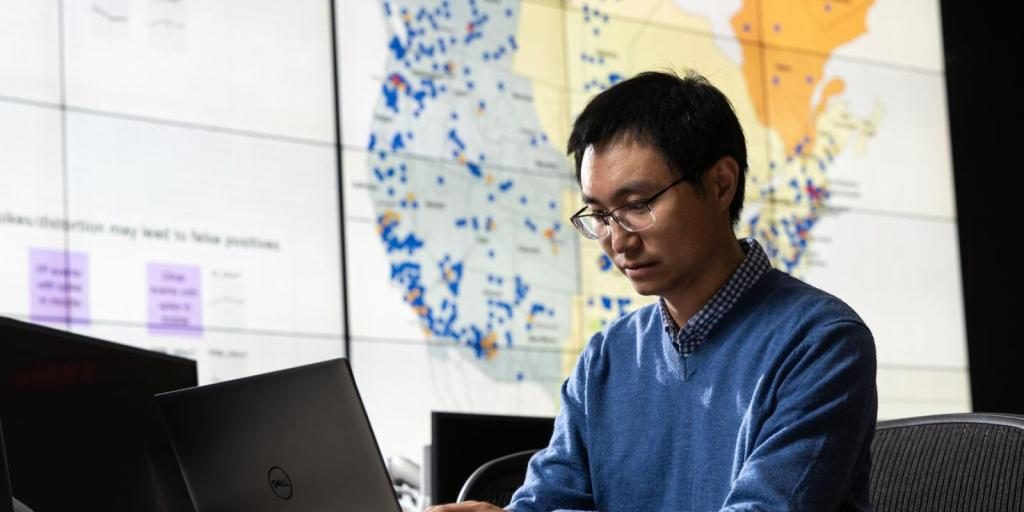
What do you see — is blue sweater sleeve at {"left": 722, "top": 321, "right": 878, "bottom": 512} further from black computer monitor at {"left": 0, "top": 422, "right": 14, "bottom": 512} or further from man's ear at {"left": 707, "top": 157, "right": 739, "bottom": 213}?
black computer monitor at {"left": 0, "top": 422, "right": 14, "bottom": 512}

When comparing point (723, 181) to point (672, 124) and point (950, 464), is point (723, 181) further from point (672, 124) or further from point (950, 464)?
point (950, 464)

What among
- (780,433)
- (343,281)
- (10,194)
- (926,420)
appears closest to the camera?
(780,433)

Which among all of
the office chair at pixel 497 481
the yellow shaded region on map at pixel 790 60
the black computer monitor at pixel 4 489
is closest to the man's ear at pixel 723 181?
the office chair at pixel 497 481

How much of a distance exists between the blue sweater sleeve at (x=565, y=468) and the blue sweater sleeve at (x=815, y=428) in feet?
0.76

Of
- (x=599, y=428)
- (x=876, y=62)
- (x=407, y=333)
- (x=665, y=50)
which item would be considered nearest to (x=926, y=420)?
(x=599, y=428)

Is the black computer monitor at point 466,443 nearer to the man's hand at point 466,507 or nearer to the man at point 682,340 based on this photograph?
the man at point 682,340

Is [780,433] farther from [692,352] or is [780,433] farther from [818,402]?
[692,352]

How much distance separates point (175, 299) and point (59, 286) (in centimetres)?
27

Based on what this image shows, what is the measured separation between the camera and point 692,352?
1.44 metres

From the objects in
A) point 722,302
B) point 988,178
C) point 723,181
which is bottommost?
point 722,302

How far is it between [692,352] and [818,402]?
225 millimetres

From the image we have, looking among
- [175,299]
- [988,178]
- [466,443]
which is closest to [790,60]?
[988,178]

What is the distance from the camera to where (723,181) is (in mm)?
1472

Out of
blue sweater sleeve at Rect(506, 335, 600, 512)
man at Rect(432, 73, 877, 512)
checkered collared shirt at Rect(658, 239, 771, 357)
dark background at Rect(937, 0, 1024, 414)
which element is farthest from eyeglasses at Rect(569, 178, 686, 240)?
dark background at Rect(937, 0, 1024, 414)
